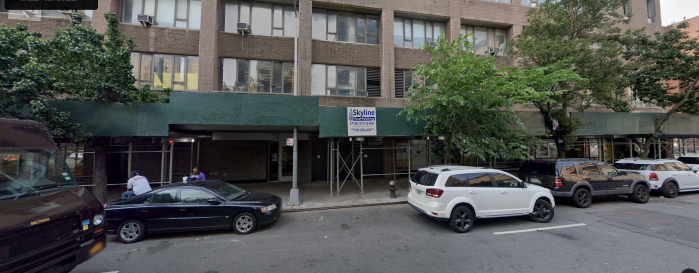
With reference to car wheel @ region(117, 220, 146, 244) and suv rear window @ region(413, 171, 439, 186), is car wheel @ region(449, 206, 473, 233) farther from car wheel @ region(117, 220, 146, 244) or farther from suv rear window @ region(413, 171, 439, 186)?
car wheel @ region(117, 220, 146, 244)

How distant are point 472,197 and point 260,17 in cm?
1320

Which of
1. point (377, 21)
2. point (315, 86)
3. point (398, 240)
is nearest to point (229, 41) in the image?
point (315, 86)

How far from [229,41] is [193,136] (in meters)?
5.18

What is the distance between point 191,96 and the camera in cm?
836

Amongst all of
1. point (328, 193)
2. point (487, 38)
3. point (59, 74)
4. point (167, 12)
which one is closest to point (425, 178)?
point (328, 193)

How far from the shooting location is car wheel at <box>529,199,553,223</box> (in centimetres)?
674

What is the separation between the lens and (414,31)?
15055 millimetres

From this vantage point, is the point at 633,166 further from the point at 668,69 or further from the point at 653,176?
the point at 668,69

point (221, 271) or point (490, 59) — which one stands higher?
point (490, 59)

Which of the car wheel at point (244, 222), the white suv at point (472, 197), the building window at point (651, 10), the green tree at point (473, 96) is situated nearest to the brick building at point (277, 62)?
the green tree at point (473, 96)

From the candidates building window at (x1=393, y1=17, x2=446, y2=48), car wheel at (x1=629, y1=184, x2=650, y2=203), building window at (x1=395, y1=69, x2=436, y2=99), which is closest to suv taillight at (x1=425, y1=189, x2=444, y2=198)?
car wheel at (x1=629, y1=184, x2=650, y2=203)

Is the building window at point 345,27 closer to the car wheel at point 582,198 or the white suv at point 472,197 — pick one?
the white suv at point 472,197

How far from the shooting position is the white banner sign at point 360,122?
9266mm

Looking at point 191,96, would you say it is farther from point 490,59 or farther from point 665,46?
point 665,46
